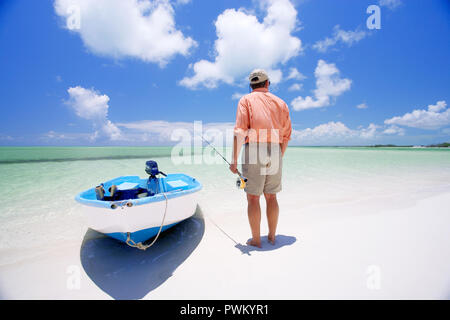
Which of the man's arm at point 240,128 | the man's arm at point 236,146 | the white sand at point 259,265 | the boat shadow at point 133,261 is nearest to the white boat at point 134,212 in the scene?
the boat shadow at point 133,261

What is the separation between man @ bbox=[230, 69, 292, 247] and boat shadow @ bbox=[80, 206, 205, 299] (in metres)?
1.22

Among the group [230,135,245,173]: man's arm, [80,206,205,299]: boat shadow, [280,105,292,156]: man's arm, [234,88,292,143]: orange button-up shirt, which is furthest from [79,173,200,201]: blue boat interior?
[280,105,292,156]: man's arm

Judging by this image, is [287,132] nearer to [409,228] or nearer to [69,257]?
[409,228]

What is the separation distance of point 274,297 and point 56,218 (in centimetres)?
473

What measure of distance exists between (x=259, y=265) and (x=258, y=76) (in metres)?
2.27

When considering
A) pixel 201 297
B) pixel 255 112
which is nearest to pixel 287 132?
pixel 255 112

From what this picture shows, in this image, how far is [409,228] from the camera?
112 inches

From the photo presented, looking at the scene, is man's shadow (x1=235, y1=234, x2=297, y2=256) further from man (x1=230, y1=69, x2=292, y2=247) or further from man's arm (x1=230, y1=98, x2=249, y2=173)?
man's arm (x1=230, y1=98, x2=249, y2=173)

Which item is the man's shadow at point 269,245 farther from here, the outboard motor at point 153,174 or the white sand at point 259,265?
the outboard motor at point 153,174

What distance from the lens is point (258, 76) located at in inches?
88.1

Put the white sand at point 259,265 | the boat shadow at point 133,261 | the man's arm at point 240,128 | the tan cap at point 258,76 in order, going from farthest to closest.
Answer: the tan cap at point 258,76 → the man's arm at point 240,128 → the boat shadow at point 133,261 → the white sand at point 259,265

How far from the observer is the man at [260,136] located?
2104 millimetres

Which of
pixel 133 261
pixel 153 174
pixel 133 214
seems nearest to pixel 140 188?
pixel 153 174

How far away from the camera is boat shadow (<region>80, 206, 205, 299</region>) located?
196 centimetres
